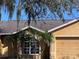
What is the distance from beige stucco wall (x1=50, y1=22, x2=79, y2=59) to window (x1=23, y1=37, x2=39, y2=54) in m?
2.10

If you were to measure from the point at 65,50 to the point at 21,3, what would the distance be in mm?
15511

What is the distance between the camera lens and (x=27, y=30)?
29938mm

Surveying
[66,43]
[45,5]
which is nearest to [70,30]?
[66,43]

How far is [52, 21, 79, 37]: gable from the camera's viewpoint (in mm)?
28594

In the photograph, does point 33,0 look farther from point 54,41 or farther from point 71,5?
point 54,41

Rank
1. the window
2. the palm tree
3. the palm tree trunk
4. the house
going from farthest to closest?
the palm tree trunk → the window → the house → the palm tree

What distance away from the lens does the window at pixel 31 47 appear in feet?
99.0

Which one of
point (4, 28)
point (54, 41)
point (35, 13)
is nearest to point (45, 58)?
point (54, 41)

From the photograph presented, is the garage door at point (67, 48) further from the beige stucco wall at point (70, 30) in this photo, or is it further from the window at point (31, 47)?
the window at point (31, 47)

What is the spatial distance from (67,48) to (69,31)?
165 centimetres

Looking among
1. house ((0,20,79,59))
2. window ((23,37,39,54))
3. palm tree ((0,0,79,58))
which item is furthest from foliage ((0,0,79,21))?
window ((23,37,39,54))

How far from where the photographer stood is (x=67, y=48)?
28.9 meters

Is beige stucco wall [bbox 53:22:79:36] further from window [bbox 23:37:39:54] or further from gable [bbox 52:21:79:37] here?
window [bbox 23:37:39:54]

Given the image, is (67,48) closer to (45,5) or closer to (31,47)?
(31,47)
